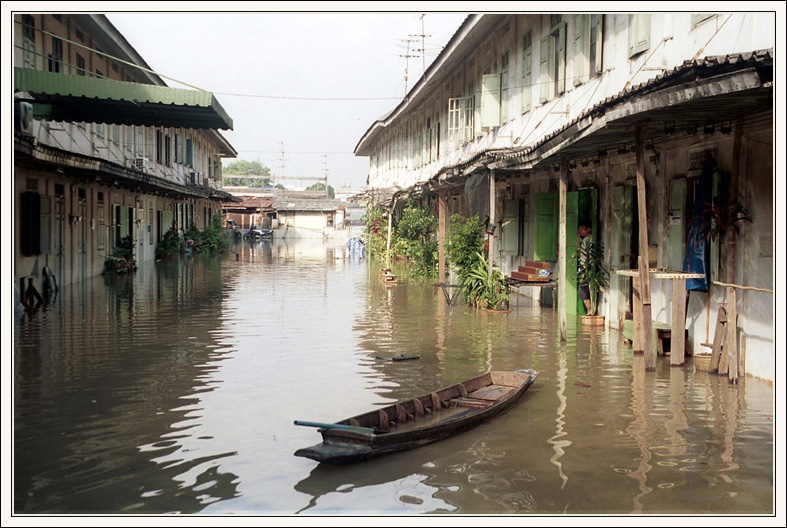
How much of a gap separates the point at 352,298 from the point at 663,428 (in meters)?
11.9

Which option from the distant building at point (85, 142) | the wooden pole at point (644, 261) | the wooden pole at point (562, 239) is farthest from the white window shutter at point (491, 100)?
the wooden pole at point (644, 261)

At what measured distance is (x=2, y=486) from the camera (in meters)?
5.16

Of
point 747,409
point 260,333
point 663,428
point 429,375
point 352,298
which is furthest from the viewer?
point 352,298

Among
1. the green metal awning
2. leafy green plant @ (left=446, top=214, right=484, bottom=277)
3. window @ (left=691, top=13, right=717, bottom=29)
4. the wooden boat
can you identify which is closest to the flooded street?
the wooden boat

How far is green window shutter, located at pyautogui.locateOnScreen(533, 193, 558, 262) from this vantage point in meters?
16.9

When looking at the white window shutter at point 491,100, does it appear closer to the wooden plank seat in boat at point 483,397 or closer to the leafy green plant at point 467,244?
the leafy green plant at point 467,244

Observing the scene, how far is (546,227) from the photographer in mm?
17016

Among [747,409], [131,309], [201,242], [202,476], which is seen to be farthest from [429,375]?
[201,242]

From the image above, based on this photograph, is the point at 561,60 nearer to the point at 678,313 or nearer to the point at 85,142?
the point at 678,313

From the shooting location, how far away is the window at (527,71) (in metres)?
17.4

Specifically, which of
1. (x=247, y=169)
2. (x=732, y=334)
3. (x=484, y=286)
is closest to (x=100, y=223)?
(x=484, y=286)

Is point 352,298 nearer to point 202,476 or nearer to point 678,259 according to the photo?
point 678,259

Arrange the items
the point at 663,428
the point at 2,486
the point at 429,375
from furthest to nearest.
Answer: the point at 429,375 → the point at 663,428 → the point at 2,486

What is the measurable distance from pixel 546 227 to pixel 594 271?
8.09 ft
